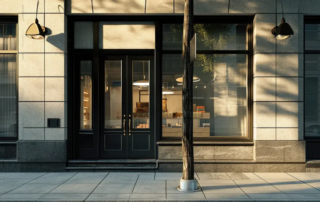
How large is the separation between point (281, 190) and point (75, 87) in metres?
6.65

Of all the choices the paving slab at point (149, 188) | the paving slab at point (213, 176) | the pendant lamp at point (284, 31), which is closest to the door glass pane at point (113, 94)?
the paving slab at point (149, 188)

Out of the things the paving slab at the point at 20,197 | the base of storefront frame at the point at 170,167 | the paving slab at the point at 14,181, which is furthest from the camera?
the base of storefront frame at the point at 170,167

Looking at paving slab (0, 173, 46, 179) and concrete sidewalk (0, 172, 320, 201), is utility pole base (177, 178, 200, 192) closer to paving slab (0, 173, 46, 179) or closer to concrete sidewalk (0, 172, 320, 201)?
concrete sidewalk (0, 172, 320, 201)

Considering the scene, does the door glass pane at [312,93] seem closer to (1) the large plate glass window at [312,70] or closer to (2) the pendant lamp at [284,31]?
(1) the large plate glass window at [312,70]

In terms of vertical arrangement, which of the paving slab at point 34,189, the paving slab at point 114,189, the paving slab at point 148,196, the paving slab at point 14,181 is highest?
the paving slab at point 148,196

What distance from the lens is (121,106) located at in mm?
9203

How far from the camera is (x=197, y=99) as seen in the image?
9148 mm

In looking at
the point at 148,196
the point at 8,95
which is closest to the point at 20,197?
the point at 148,196

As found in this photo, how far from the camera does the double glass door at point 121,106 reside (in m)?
9.15

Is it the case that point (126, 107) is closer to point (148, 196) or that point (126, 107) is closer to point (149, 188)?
point (149, 188)

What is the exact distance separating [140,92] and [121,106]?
0.77m

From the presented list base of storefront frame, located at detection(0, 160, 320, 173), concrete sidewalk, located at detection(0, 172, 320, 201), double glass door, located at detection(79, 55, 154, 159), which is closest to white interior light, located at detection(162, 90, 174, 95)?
double glass door, located at detection(79, 55, 154, 159)

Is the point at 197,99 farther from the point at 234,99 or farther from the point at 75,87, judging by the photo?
the point at 75,87

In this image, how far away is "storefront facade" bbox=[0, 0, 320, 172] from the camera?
28.3ft
